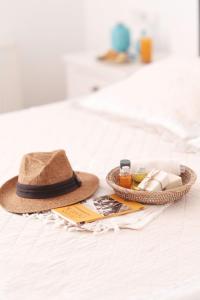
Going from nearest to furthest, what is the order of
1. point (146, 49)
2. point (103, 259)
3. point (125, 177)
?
point (103, 259)
point (125, 177)
point (146, 49)

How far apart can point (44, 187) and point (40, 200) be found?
40 millimetres

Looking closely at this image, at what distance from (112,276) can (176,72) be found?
55.0 inches

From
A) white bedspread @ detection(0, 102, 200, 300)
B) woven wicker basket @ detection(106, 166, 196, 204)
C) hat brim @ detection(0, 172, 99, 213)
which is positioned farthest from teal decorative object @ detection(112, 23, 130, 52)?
woven wicker basket @ detection(106, 166, 196, 204)

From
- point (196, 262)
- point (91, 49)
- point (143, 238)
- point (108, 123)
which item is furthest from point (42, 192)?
point (91, 49)

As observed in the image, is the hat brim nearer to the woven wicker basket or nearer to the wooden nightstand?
the woven wicker basket

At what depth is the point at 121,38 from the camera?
3377mm

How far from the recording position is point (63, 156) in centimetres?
176

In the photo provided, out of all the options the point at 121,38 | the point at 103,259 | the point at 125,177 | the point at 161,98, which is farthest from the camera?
the point at 121,38

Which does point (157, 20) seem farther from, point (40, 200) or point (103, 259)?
point (103, 259)

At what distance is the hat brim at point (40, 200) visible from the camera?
65.3 inches

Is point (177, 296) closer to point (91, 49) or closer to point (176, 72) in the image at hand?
point (176, 72)

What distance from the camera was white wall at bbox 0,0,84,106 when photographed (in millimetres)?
3727

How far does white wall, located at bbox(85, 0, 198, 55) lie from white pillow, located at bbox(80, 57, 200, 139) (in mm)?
604

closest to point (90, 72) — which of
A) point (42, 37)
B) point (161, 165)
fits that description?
point (42, 37)
